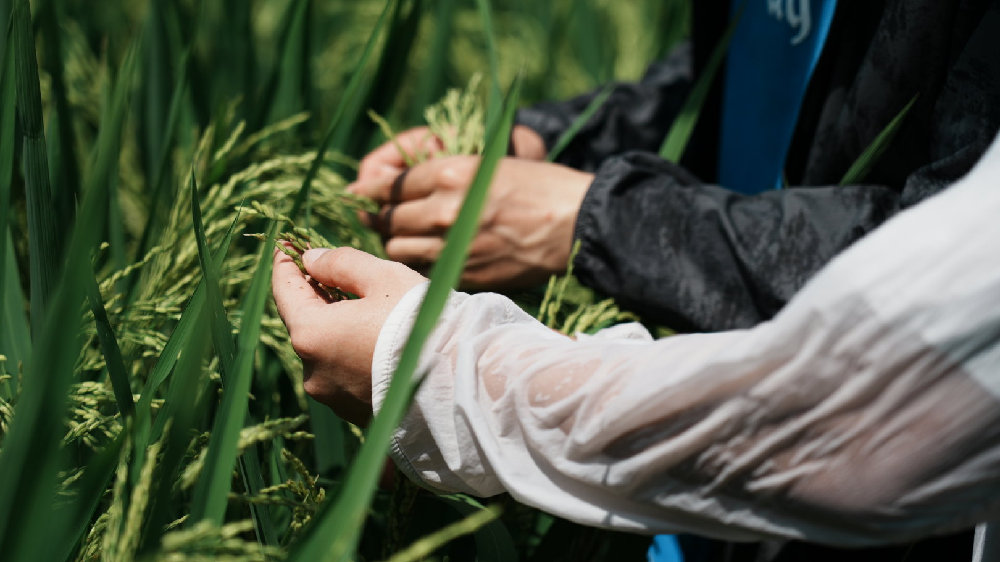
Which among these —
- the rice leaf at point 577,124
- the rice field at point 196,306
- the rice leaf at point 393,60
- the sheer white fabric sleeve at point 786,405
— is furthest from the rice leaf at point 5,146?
the rice leaf at point 577,124

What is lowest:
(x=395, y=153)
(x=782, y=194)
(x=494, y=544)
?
(x=494, y=544)

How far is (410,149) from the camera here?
4.12 ft

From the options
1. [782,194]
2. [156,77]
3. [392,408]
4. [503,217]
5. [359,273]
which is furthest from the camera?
[156,77]

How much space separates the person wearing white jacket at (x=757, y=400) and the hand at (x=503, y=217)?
36cm

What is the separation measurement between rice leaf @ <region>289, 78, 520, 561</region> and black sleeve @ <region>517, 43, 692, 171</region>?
89 cm

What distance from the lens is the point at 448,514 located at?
33.8 inches

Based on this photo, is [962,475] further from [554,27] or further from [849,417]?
[554,27]

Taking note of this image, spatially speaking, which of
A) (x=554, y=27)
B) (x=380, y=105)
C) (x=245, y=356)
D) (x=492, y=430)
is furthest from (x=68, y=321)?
(x=554, y=27)

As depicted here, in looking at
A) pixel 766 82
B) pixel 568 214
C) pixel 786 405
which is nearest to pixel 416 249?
pixel 568 214

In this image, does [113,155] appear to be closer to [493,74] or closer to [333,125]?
[333,125]

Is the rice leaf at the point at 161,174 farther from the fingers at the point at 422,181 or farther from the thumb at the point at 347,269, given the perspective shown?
the thumb at the point at 347,269

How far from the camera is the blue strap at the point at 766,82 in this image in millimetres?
1048

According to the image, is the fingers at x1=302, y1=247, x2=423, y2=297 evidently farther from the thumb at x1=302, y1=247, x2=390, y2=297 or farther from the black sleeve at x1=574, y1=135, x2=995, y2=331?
the black sleeve at x1=574, y1=135, x2=995, y2=331

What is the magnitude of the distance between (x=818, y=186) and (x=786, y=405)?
1.80 feet
